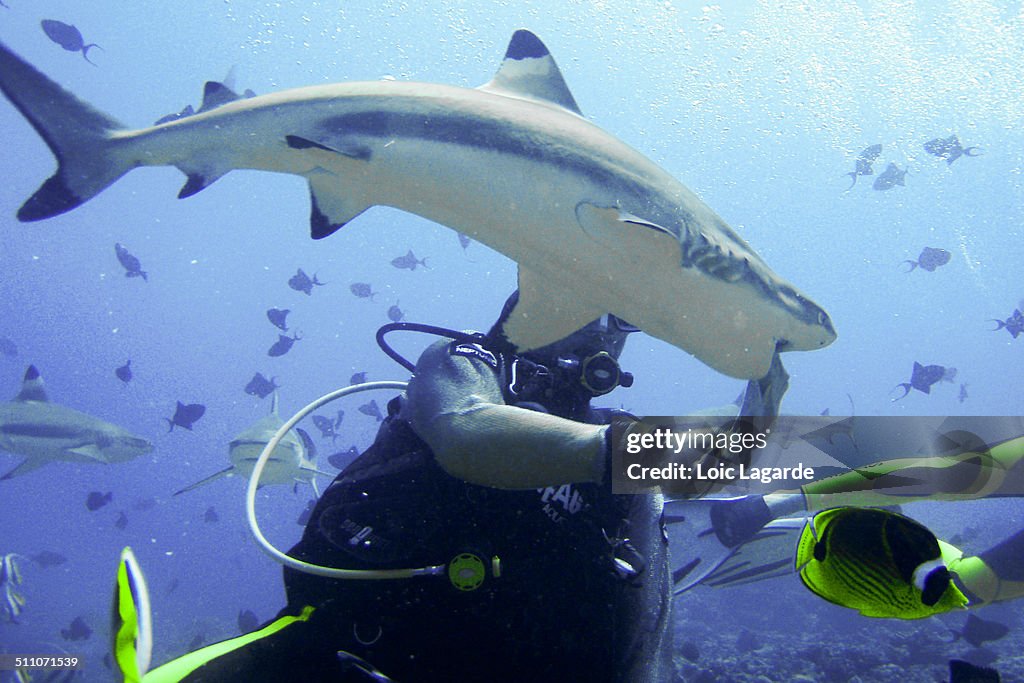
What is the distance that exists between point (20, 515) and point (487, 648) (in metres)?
136

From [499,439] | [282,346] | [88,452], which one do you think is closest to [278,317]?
[282,346]

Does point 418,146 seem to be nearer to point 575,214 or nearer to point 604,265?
point 575,214

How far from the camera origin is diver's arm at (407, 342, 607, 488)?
1.58 meters

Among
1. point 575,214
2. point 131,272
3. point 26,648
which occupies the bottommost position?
point 26,648

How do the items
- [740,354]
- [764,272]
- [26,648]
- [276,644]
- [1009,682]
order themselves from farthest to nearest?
[26,648]
[1009,682]
[764,272]
[740,354]
[276,644]

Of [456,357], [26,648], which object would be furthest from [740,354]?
[26,648]

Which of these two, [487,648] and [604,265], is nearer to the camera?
[487,648]

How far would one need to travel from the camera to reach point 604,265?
254cm

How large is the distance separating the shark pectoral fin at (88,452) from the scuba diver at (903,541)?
13.0 m

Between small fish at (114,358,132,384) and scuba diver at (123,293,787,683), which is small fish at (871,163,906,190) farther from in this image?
small fish at (114,358,132,384)

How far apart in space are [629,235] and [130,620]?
78.8 inches

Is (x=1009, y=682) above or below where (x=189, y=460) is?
above
